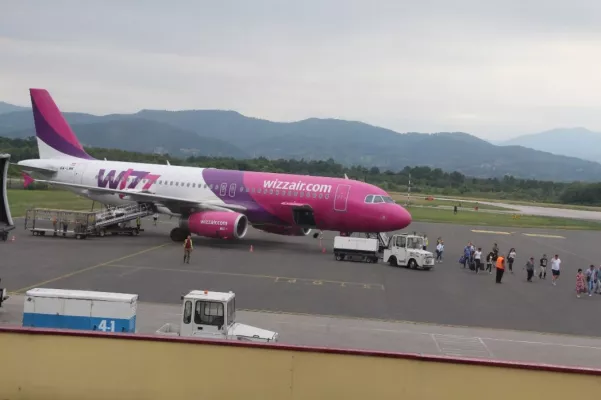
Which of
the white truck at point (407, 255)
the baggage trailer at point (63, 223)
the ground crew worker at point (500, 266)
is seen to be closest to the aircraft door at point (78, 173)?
the baggage trailer at point (63, 223)

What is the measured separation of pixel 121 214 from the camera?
39.3 m

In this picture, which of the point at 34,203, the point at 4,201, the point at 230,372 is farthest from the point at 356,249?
the point at 34,203

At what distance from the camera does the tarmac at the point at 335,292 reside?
18172 mm

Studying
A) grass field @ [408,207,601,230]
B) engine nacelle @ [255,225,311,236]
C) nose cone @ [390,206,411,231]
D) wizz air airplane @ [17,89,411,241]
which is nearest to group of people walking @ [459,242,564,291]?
nose cone @ [390,206,411,231]

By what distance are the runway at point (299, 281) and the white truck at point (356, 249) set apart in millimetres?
802

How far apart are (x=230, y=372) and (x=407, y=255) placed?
2336 cm

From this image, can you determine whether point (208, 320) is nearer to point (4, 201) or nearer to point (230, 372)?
point (230, 372)

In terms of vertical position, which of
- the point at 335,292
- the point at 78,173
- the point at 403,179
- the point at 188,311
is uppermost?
the point at 403,179

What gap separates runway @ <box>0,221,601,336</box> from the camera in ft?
70.6

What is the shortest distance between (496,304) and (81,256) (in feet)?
66.0

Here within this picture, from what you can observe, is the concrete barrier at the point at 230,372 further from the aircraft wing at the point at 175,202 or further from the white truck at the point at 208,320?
the aircraft wing at the point at 175,202

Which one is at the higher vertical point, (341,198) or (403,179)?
(403,179)

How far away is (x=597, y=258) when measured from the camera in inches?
1635

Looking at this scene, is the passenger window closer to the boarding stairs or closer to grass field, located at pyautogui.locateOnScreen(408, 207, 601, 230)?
the boarding stairs
